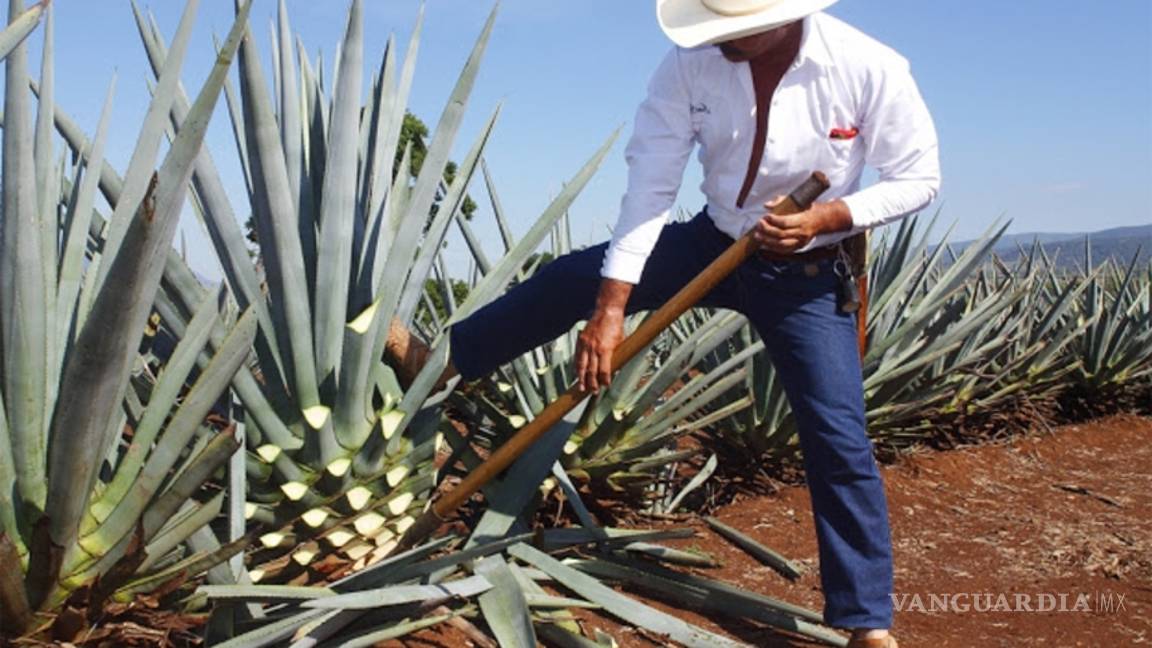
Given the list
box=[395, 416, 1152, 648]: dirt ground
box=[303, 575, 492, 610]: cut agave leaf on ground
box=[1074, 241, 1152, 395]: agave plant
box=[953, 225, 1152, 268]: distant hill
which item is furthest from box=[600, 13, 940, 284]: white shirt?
box=[1074, 241, 1152, 395]: agave plant

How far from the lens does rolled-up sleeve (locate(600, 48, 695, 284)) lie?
102 inches

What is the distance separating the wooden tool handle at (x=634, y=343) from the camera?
7.97ft

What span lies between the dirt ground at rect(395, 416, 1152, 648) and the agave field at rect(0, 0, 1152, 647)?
7.1 inches

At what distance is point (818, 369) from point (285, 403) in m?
1.10

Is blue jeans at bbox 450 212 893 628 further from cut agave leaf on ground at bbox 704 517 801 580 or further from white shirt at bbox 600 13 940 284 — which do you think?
cut agave leaf on ground at bbox 704 517 801 580

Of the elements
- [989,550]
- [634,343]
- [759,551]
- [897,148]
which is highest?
[897,148]

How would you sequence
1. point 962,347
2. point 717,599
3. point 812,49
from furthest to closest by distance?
point 962,347 → point 717,599 → point 812,49

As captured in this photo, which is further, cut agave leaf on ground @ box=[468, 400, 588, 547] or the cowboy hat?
cut agave leaf on ground @ box=[468, 400, 588, 547]

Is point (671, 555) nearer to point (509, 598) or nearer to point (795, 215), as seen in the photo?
point (509, 598)

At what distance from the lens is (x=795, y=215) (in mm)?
2391

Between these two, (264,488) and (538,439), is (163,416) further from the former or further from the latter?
(538,439)

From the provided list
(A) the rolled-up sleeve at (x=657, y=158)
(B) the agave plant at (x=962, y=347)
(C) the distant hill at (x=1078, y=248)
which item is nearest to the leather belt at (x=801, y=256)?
(A) the rolled-up sleeve at (x=657, y=158)

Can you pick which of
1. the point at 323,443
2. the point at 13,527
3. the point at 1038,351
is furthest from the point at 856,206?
the point at 1038,351

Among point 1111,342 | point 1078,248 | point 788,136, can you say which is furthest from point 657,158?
point 1078,248
